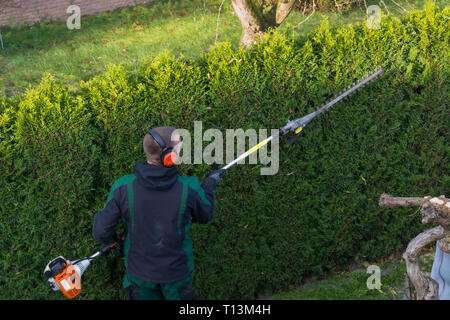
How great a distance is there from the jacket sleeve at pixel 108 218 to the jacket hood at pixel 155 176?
24cm

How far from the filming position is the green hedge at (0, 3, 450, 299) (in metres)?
4.24

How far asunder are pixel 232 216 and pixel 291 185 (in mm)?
710

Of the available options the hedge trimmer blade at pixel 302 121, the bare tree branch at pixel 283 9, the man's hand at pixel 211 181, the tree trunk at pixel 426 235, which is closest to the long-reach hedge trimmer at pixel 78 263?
the hedge trimmer blade at pixel 302 121

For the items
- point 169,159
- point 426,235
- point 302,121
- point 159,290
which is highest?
point 169,159

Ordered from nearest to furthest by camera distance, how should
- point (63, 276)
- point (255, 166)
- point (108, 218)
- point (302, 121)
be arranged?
1. point (108, 218)
2. point (63, 276)
3. point (302, 121)
4. point (255, 166)

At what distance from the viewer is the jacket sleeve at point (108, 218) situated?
11.9 feet

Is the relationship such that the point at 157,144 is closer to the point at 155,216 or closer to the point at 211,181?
the point at 155,216

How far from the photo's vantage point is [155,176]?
11.5 feet

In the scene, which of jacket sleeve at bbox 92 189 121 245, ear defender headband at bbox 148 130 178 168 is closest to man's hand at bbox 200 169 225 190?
ear defender headband at bbox 148 130 178 168

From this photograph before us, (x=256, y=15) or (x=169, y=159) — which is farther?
(x=256, y=15)

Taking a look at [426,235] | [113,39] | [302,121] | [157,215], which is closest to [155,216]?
[157,215]

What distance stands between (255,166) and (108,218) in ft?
5.85

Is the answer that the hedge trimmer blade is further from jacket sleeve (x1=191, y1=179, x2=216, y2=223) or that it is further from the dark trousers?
the dark trousers

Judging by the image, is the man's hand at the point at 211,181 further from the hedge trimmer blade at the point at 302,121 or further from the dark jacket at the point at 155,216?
the hedge trimmer blade at the point at 302,121
